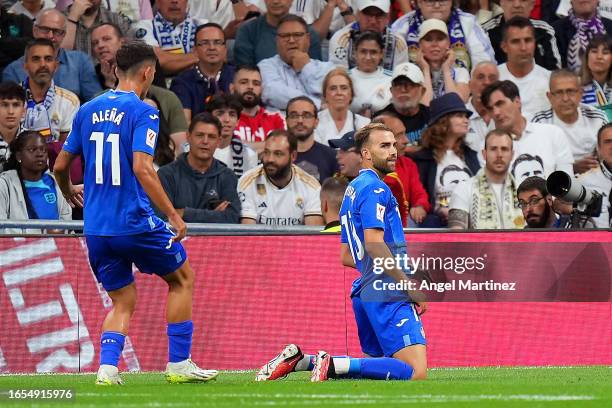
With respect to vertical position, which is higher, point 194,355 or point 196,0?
point 196,0

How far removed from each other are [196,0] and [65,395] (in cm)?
940

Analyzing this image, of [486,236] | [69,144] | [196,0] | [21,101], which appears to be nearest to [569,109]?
[486,236]

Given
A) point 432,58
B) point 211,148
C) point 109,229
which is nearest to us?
point 109,229

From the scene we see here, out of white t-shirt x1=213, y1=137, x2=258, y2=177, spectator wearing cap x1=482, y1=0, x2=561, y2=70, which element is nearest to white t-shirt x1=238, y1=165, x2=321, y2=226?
white t-shirt x1=213, y1=137, x2=258, y2=177

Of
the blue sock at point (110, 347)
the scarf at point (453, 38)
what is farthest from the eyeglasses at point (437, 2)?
the blue sock at point (110, 347)

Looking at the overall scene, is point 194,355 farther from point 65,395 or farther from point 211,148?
point 65,395

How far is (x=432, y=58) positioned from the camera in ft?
52.3

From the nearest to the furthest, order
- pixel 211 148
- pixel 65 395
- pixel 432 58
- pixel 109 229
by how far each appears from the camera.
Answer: pixel 65 395, pixel 109 229, pixel 211 148, pixel 432 58

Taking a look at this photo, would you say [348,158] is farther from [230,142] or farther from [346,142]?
[230,142]

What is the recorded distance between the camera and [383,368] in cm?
902

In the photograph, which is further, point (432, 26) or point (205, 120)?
point (432, 26)

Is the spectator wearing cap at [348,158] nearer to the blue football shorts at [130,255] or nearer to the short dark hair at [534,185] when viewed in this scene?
the short dark hair at [534,185]

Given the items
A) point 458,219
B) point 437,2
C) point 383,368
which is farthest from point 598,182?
point 383,368

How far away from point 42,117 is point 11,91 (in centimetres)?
72
